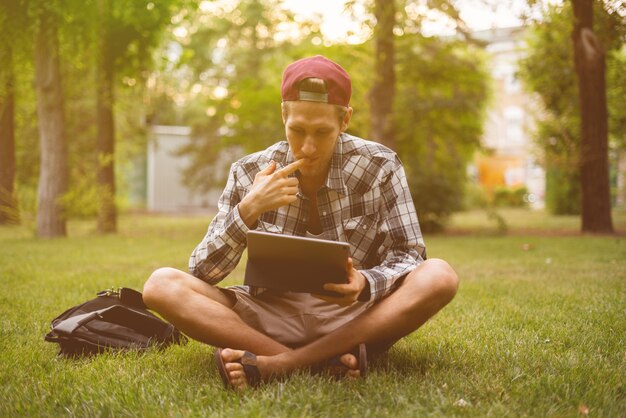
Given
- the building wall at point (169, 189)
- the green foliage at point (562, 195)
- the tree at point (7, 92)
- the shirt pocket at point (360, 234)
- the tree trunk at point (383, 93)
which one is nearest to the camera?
the shirt pocket at point (360, 234)

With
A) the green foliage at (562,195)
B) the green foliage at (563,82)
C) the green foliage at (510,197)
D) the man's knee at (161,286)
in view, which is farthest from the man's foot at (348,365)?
the green foliage at (510,197)

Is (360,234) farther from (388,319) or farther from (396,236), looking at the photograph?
(388,319)

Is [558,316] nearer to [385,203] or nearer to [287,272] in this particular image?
[385,203]

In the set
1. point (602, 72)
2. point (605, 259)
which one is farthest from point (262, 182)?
point (602, 72)

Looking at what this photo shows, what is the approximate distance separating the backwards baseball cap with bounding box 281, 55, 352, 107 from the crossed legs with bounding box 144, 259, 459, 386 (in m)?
0.91

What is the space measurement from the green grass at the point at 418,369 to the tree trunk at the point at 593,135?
252 inches

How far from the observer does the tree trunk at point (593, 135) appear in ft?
37.7

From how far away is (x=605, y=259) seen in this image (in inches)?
312

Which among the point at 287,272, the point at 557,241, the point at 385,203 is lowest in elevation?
the point at 557,241

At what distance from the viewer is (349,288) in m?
2.67

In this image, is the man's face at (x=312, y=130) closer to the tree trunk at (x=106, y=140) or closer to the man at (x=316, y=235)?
the man at (x=316, y=235)

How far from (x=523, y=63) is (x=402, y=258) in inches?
584

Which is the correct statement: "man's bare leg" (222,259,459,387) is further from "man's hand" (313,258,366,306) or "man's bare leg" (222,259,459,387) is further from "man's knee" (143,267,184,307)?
"man's knee" (143,267,184,307)

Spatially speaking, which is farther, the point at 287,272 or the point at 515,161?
the point at 515,161
